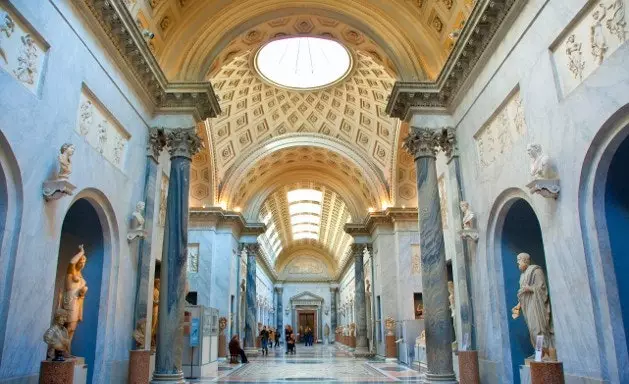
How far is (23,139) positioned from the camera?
696 cm

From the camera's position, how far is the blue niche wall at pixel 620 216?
647cm

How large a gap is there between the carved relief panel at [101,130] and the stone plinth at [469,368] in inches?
336

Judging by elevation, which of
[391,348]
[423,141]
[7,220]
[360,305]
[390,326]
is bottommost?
[391,348]

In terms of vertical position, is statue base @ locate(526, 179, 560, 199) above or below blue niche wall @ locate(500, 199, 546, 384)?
above

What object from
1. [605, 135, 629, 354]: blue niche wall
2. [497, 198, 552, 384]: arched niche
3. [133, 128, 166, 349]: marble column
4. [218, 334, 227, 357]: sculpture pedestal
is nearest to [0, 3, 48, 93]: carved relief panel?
[133, 128, 166, 349]: marble column

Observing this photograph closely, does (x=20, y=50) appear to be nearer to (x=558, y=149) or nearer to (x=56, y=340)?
(x=56, y=340)

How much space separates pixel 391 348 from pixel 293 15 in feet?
47.1

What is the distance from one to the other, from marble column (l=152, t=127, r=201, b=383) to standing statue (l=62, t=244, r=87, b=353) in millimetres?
1946

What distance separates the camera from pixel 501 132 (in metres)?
9.86

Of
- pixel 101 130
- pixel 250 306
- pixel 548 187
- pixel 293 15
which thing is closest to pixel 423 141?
pixel 548 187

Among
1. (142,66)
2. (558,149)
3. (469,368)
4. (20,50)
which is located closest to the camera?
(20,50)

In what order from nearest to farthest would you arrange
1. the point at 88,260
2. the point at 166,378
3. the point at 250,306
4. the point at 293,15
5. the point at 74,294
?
the point at 74,294, the point at 88,260, the point at 166,378, the point at 293,15, the point at 250,306

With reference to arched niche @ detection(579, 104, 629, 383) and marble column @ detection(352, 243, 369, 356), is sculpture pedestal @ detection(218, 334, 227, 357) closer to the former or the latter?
marble column @ detection(352, 243, 369, 356)

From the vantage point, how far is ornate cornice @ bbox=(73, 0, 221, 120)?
9.09 meters
